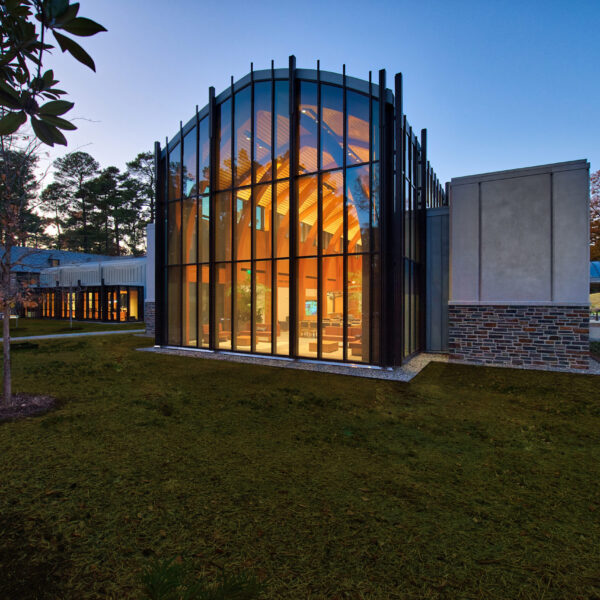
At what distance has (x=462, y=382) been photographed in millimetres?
8078

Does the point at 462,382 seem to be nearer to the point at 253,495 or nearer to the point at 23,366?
the point at 253,495

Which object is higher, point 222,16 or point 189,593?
point 222,16

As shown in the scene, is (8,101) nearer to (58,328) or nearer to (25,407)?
(25,407)

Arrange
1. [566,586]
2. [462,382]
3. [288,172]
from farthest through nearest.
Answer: [288,172] < [462,382] < [566,586]

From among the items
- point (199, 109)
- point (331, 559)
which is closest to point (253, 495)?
point (331, 559)

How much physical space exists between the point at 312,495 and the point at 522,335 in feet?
29.8

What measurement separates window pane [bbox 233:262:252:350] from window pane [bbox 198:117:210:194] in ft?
A: 11.3

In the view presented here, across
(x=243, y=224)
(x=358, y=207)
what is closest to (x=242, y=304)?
(x=243, y=224)

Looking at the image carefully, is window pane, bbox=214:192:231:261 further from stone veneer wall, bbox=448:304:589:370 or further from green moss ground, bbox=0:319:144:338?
green moss ground, bbox=0:319:144:338

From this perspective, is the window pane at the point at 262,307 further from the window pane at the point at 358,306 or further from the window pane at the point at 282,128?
the window pane at the point at 282,128

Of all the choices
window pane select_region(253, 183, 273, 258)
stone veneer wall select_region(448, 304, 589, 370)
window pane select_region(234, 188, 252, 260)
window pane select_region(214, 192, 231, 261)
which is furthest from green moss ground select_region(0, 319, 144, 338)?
stone veneer wall select_region(448, 304, 589, 370)

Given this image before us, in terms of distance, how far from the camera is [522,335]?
980cm

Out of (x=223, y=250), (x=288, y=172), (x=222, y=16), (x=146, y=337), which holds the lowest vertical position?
(x=146, y=337)

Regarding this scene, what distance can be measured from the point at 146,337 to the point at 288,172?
11687mm
